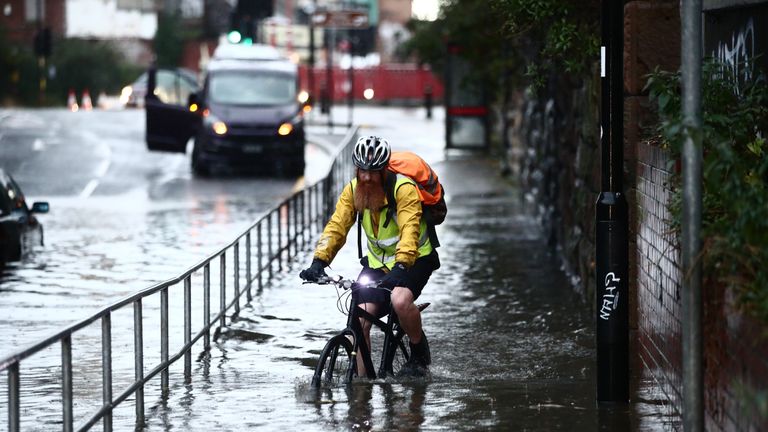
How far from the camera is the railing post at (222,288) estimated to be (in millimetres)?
12602

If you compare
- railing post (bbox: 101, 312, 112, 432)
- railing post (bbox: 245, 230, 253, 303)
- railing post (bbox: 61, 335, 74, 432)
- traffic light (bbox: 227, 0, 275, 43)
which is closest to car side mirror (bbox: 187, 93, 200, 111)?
traffic light (bbox: 227, 0, 275, 43)

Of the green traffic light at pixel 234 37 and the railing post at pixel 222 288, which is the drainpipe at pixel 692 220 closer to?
the railing post at pixel 222 288

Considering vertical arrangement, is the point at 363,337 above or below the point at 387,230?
below

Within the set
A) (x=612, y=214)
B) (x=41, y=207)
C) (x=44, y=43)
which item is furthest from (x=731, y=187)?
(x=44, y=43)

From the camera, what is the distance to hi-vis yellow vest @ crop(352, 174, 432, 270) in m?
9.97

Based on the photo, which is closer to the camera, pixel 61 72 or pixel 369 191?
pixel 369 191

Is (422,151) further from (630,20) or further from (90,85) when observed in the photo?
(90,85)

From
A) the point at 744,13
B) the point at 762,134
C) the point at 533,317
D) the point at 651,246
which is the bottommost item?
the point at 533,317

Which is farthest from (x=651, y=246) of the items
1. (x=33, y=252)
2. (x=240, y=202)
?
(x=240, y=202)

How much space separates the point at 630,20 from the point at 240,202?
45.7 ft

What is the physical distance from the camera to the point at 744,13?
11.1 meters

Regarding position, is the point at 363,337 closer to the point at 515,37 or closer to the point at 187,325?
the point at 187,325

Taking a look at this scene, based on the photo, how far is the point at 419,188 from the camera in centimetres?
1015

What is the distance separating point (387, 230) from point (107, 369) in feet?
7.47
